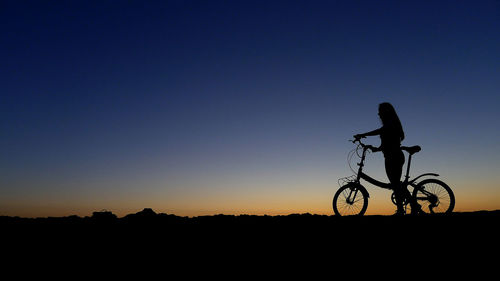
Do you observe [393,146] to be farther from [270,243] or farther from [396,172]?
[270,243]

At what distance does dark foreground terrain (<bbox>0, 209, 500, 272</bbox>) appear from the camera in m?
4.52

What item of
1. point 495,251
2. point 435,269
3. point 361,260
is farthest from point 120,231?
point 495,251

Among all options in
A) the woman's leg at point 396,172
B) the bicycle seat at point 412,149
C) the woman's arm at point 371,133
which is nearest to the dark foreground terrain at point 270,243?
the woman's leg at point 396,172

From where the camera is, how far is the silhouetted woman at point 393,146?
8078 millimetres

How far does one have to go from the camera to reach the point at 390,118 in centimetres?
809

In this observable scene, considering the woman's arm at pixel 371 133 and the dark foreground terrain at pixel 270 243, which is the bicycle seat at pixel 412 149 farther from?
the dark foreground terrain at pixel 270 243

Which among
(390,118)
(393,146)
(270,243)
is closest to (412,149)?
(393,146)

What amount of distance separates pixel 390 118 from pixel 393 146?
0.70 meters

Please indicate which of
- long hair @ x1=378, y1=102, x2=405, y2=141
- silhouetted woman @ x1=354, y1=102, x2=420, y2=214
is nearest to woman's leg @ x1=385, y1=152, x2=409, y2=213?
silhouetted woman @ x1=354, y1=102, x2=420, y2=214

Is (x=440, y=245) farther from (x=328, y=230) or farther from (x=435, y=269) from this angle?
(x=328, y=230)

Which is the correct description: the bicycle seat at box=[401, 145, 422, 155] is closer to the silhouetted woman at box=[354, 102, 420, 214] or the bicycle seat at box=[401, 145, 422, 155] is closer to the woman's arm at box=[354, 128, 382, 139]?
the silhouetted woman at box=[354, 102, 420, 214]

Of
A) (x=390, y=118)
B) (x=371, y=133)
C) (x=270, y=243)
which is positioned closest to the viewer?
(x=270, y=243)

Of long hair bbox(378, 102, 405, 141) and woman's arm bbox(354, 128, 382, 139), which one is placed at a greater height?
long hair bbox(378, 102, 405, 141)

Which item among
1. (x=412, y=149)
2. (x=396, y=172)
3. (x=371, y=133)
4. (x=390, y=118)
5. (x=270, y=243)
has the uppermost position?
(x=390, y=118)
